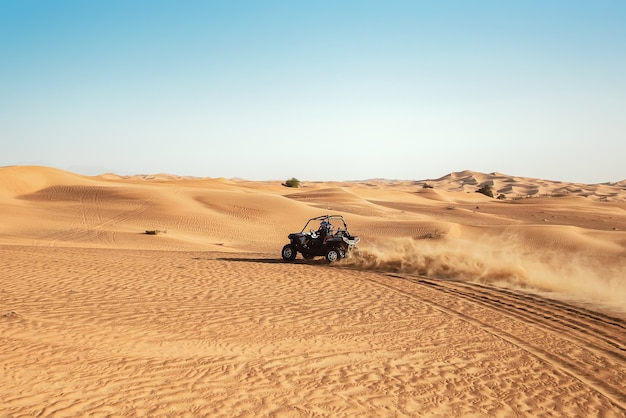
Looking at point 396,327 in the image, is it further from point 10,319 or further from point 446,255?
point 446,255

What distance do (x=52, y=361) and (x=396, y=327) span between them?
6.07 metres

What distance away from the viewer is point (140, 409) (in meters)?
6.31

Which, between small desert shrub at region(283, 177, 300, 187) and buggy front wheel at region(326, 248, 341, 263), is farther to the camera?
small desert shrub at region(283, 177, 300, 187)

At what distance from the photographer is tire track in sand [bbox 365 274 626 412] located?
27.3ft

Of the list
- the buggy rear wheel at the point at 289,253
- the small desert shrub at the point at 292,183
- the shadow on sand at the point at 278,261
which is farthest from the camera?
the small desert shrub at the point at 292,183

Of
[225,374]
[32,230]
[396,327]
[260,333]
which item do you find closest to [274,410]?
[225,374]

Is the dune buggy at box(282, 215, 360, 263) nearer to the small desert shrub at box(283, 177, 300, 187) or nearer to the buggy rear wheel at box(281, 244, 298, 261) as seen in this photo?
the buggy rear wheel at box(281, 244, 298, 261)

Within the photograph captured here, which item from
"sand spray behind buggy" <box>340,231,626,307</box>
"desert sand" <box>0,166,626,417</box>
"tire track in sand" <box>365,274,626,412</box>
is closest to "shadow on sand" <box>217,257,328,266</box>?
"desert sand" <box>0,166,626,417</box>

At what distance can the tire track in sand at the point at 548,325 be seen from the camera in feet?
27.3

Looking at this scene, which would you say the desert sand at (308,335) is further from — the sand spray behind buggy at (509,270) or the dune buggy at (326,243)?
the dune buggy at (326,243)

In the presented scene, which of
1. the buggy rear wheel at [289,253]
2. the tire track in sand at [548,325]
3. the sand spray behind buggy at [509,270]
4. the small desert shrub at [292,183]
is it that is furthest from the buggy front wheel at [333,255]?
the small desert shrub at [292,183]

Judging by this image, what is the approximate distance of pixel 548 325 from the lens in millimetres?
10977

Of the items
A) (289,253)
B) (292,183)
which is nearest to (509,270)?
(289,253)

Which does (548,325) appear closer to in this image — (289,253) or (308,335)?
(308,335)
